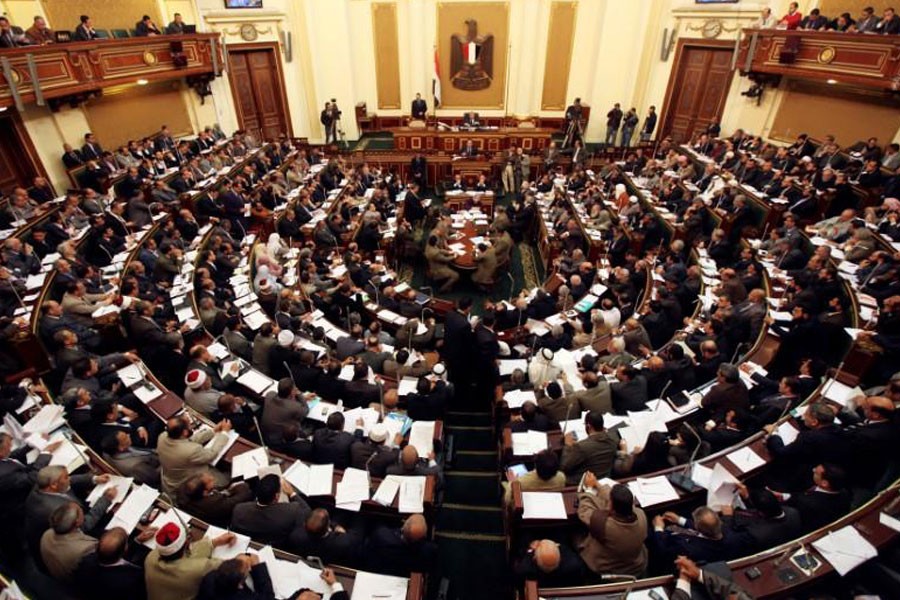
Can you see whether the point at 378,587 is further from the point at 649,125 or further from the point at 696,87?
the point at 696,87

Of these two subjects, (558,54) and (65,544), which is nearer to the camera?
(65,544)

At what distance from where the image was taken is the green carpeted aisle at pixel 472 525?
495cm

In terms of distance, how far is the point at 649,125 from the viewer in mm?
16922

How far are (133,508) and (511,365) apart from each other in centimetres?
454

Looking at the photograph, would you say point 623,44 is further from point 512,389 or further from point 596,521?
point 596,521

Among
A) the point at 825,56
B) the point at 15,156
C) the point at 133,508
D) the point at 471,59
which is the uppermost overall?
the point at 825,56

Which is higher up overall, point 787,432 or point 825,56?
point 825,56

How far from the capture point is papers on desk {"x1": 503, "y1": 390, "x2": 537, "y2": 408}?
5883mm

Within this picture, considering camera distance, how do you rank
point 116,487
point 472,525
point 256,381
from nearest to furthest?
1. point 116,487
2. point 472,525
3. point 256,381

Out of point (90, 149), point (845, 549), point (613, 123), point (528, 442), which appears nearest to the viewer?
point (845, 549)

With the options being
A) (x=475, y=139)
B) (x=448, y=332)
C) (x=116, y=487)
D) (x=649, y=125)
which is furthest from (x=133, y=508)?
(x=649, y=125)

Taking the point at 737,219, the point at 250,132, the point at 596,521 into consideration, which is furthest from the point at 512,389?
the point at 250,132

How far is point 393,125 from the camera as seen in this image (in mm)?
19969

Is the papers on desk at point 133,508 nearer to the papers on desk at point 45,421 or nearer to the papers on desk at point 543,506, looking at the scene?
the papers on desk at point 45,421
